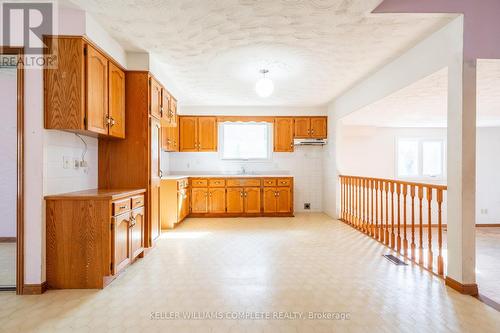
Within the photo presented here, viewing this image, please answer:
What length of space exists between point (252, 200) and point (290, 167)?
4.44ft

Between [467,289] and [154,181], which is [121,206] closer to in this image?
[154,181]

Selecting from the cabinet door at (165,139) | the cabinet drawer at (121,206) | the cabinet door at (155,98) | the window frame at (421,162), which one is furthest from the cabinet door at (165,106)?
the window frame at (421,162)

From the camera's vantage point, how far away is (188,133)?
6.21 metres

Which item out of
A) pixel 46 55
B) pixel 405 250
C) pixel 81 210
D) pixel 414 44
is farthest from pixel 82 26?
pixel 405 250

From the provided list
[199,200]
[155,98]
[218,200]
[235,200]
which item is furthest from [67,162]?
[235,200]

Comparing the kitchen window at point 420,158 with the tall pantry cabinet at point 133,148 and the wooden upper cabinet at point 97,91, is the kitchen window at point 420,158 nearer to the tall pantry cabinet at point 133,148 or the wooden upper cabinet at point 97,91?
the tall pantry cabinet at point 133,148

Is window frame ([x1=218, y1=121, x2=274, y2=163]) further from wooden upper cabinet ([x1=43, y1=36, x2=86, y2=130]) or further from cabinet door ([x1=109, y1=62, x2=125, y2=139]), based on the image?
wooden upper cabinet ([x1=43, y1=36, x2=86, y2=130])

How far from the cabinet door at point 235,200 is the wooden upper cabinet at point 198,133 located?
1.12m

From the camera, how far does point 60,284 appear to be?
2443 millimetres

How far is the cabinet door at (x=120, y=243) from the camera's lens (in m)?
2.53

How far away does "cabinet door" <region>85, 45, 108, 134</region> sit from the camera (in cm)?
255

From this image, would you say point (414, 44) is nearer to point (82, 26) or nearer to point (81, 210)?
point (82, 26)

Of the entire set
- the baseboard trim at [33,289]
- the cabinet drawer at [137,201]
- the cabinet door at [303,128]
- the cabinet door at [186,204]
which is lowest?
the baseboard trim at [33,289]

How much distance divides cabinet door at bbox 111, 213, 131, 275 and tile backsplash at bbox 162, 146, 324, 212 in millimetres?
3654
